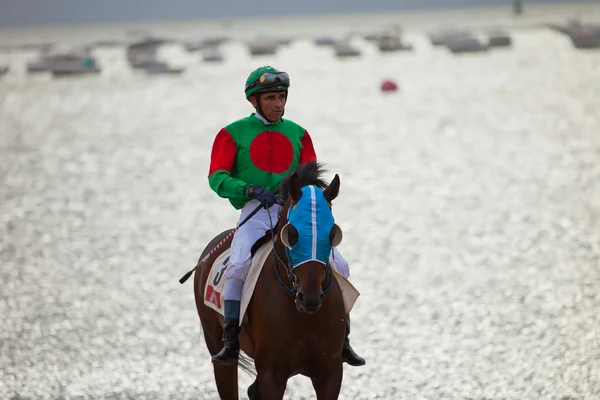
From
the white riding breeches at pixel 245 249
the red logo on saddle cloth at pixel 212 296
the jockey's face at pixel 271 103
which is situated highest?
the jockey's face at pixel 271 103

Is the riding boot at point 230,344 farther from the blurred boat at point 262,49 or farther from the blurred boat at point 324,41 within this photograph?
the blurred boat at point 324,41

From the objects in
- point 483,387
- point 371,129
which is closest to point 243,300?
point 483,387

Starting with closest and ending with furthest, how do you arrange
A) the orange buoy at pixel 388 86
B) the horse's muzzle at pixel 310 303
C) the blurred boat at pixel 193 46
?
1. the horse's muzzle at pixel 310 303
2. the orange buoy at pixel 388 86
3. the blurred boat at pixel 193 46

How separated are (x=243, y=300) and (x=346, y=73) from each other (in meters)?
33.8

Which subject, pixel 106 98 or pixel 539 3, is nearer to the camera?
pixel 106 98

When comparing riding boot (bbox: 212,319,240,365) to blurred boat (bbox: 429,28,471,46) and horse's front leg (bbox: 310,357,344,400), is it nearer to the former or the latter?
horse's front leg (bbox: 310,357,344,400)

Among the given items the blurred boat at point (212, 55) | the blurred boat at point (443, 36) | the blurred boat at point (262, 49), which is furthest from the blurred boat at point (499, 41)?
the blurred boat at point (212, 55)

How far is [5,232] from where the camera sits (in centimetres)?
1577

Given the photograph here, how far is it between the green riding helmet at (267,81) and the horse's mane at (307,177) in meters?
0.73

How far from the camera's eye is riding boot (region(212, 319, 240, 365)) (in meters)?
6.46

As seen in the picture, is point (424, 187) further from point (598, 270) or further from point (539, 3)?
point (539, 3)

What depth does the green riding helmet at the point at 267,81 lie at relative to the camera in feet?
21.1

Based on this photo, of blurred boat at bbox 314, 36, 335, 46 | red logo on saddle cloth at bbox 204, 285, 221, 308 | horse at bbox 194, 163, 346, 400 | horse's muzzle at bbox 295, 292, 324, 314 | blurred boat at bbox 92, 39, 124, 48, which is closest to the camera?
horse's muzzle at bbox 295, 292, 324, 314

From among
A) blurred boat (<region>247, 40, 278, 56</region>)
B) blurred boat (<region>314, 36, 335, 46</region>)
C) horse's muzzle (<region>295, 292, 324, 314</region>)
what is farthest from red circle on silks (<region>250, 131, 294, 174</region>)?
blurred boat (<region>314, 36, 335, 46</region>)
